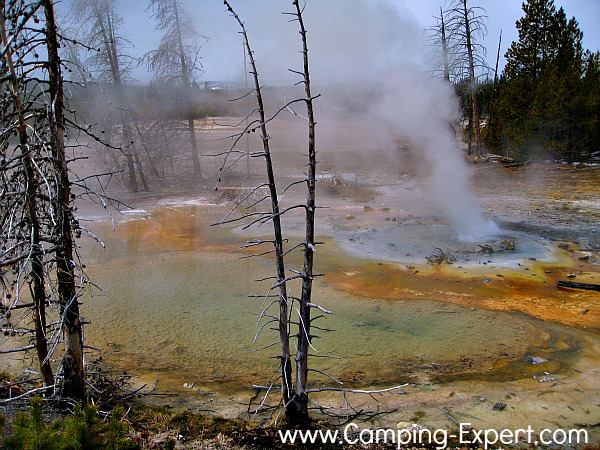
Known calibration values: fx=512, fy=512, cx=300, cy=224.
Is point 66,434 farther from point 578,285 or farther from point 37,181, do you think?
point 578,285

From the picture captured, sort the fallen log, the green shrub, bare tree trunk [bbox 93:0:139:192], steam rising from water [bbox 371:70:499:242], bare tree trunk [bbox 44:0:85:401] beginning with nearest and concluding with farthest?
the green shrub
bare tree trunk [bbox 44:0:85:401]
the fallen log
steam rising from water [bbox 371:70:499:242]
bare tree trunk [bbox 93:0:139:192]

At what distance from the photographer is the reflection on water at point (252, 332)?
7.26m

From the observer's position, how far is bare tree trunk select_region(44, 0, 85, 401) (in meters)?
5.08

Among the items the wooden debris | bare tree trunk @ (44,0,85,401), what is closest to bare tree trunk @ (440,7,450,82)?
the wooden debris

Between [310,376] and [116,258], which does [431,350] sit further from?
[116,258]

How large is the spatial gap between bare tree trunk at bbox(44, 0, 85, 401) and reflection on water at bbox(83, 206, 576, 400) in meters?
1.56

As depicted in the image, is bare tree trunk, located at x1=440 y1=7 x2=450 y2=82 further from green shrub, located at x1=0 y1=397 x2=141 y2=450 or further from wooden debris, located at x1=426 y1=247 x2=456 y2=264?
green shrub, located at x1=0 y1=397 x2=141 y2=450

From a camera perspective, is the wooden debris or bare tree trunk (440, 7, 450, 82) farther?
bare tree trunk (440, 7, 450, 82)

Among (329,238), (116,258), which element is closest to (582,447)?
(329,238)

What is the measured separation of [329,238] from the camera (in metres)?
13.9

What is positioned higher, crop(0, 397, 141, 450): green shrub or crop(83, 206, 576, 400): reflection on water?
crop(0, 397, 141, 450): green shrub

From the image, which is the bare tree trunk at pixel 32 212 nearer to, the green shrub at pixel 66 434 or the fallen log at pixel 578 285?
the green shrub at pixel 66 434

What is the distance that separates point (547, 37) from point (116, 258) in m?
21.3

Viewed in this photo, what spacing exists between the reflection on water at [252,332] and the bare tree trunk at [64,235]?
5.12 feet
